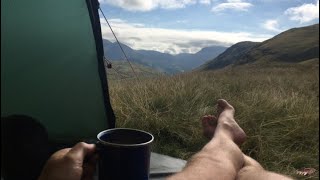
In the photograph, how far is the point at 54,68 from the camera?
2334 millimetres

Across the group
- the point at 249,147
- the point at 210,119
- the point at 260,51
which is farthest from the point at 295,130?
the point at 260,51

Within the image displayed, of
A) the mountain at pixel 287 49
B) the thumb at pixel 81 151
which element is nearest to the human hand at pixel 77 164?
the thumb at pixel 81 151

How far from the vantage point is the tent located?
7.20ft

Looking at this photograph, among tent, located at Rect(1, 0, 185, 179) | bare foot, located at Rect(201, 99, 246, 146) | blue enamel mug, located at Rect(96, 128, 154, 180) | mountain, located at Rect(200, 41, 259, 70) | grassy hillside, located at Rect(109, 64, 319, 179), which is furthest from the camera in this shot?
mountain, located at Rect(200, 41, 259, 70)

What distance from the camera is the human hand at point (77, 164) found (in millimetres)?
961

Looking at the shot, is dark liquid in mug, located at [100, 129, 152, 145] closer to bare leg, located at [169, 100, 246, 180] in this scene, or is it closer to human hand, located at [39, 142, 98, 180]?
human hand, located at [39, 142, 98, 180]

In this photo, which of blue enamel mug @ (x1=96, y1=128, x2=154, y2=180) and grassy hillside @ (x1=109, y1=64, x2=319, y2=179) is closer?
blue enamel mug @ (x1=96, y1=128, x2=154, y2=180)

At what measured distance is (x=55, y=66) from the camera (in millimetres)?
2334

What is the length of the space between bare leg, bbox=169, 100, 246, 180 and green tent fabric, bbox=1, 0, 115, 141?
2.90ft

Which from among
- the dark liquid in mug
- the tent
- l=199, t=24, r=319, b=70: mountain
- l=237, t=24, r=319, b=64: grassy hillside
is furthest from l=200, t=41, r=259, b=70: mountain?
the dark liquid in mug

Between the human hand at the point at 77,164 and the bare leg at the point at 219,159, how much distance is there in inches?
15.6

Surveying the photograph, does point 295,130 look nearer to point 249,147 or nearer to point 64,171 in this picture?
point 249,147

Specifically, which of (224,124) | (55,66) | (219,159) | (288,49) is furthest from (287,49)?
(219,159)

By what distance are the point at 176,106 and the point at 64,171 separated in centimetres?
264
